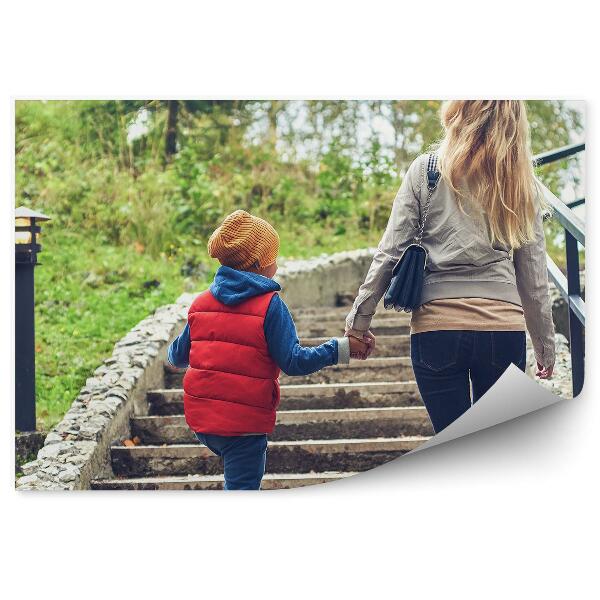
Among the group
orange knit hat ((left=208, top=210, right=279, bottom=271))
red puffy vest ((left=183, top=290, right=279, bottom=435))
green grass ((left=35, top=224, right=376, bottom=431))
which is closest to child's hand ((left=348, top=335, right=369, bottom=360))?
red puffy vest ((left=183, top=290, right=279, bottom=435))

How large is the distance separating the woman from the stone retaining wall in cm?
70

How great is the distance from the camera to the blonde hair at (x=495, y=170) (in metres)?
2.95

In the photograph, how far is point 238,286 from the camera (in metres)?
2.85

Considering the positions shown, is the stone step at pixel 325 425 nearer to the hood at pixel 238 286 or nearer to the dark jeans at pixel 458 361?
the dark jeans at pixel 458 361

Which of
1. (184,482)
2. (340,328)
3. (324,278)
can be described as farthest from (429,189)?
(324,278)

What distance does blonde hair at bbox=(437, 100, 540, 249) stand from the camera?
2951 millimetres

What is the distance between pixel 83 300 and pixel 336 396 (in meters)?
1.14

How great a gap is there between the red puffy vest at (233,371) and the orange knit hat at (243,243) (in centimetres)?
12

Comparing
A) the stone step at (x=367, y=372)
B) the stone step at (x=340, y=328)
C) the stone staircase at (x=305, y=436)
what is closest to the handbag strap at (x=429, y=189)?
the stone staircase at (x=305, y=436)

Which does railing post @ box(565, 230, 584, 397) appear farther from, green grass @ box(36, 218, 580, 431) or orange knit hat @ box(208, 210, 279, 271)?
orange knit hat @ box(208, 210, 279, 271)

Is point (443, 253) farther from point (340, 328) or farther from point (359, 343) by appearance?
point (340, 328)

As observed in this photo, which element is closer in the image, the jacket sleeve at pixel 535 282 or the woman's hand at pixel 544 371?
the jacket sleeve at pixel 535 282

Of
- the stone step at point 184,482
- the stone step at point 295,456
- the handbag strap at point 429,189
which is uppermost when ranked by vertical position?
the handbag strap at point 429,189

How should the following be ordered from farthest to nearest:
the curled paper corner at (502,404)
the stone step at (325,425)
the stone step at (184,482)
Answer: the stone step at (325,425), the stone step at (184,482), the curled paper corner at (502,404)
